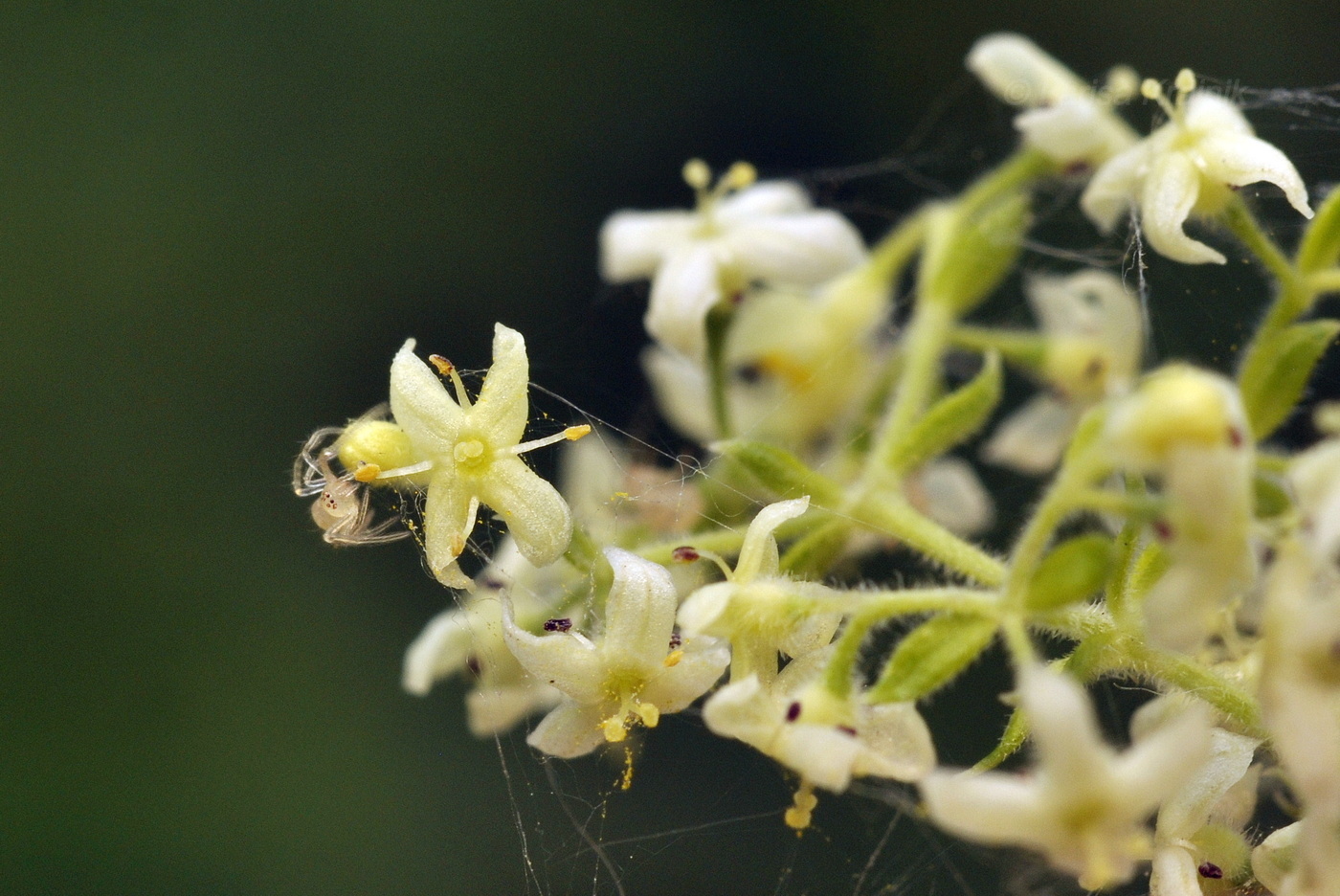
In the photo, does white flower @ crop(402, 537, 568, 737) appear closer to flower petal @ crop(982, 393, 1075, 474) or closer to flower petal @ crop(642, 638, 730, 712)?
flower petal @ crop(642, 638, 730, 712)

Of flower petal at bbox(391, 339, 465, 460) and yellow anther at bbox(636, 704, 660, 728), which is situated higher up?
flower petal at bbox(391, 339, 465, 460)

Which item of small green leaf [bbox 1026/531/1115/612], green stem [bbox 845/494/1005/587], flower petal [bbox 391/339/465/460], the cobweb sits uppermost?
flower petal [bbox 391/339/465/460]

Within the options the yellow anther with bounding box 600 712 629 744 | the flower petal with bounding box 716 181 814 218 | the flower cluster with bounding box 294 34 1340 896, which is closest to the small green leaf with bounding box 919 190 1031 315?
the flower cluster with bounding box 294 34 1340 896

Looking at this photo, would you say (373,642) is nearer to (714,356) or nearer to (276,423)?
(276,423)

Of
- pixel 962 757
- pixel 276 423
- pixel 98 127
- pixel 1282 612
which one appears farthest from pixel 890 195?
pixel 1282 612

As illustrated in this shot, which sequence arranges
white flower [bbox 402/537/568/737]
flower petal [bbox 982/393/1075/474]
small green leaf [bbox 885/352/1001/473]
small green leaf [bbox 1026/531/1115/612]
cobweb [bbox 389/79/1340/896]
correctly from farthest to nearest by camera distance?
flower petal [bbox 982/393/1075/474] → cobweb [bbox 389/79/1340/896] → white flower [bbox 402/537/568/737] → small green leaf [bbox 885/352/1001/473] → small green leaf [bbox 1026/531/1115/612]

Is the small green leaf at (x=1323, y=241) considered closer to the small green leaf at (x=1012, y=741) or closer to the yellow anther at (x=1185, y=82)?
the yellow anther at (x=1185, y=82)

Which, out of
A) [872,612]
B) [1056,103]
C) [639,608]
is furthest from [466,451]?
[1056,103]
